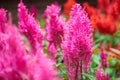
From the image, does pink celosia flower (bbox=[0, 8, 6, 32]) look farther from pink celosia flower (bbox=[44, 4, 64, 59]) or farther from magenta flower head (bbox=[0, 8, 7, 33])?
pink celosia flower (bbox=[44, 4, 64, 59])

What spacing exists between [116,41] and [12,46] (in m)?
3.11

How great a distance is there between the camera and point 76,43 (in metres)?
1.09

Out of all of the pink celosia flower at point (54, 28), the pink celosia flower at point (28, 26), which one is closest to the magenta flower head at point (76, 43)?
the pink celosia flower at point (28, 26)

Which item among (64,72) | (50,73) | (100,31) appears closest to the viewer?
(50,73)

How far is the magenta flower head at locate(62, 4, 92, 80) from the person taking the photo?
1102 millimetres

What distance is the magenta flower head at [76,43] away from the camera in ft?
3.61

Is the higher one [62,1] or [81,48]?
[62,1]

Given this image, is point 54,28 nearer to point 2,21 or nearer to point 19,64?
point 2,21

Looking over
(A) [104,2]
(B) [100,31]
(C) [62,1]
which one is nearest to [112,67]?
(B) [100,31]

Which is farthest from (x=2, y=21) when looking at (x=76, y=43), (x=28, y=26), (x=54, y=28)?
(x=54, y=28)

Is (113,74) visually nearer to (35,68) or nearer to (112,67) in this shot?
(112,67)

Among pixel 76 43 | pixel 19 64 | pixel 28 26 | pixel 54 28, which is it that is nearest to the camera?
pixel 19 64

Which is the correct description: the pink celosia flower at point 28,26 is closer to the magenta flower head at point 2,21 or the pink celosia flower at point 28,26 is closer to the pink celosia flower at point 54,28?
the magenta flower head at point 2,21

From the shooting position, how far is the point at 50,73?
671 millimetres
